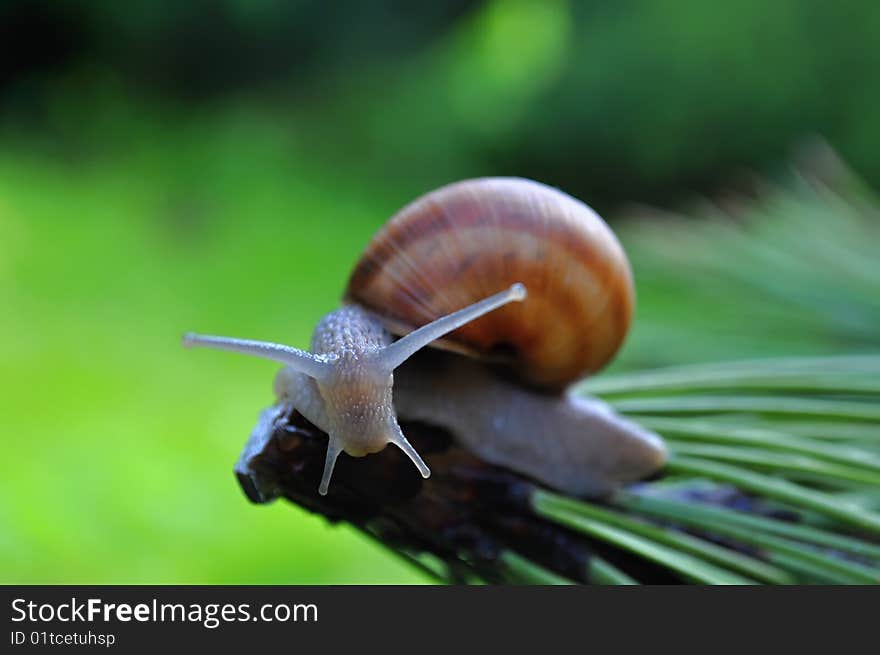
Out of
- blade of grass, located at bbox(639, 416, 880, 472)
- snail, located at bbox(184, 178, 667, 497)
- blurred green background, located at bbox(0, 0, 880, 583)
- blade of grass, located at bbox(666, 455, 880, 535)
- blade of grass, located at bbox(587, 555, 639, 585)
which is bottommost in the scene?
blade of grass, located at bbox(587, 555, 639, 585)

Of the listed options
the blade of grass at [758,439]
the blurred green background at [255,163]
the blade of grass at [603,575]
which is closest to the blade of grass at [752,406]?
the blade of grass at [758,439]

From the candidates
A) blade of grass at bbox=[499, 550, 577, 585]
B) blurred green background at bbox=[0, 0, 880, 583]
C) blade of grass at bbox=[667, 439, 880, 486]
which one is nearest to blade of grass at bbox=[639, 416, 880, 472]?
blade of grass at bbox=[667, 439, 880, 486]

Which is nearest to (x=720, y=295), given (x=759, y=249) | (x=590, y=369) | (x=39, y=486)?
(x=759, y=249)

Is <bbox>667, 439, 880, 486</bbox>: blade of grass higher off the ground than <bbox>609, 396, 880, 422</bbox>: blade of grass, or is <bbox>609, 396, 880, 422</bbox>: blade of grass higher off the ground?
<bbox>609, 396, 880, 422</bbox>: blade of grass

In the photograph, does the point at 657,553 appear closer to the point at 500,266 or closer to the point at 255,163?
the point at 500,266

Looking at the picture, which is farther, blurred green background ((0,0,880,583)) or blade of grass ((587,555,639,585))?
blurred green background ((0,0,880,583))

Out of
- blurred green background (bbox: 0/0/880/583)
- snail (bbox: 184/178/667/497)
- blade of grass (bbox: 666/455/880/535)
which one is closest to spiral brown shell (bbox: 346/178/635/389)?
snail (bbox: 184/178/667/497)

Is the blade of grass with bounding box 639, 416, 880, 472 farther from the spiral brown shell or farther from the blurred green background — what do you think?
the blurred green background

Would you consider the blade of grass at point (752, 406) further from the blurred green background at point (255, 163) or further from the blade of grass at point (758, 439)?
the blurred green background at point (255, 163)
